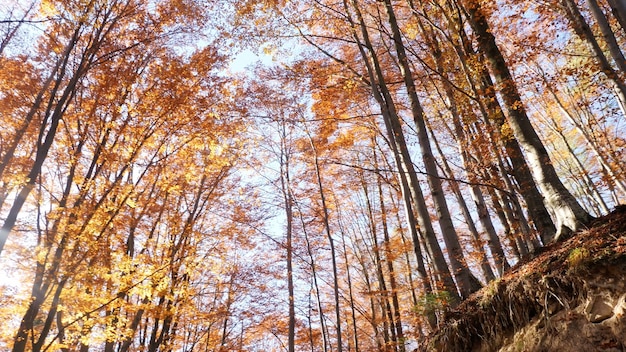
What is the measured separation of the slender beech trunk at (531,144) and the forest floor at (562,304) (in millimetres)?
290

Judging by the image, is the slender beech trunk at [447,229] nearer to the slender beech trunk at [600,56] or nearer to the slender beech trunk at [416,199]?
the slender beech trunk at [416,199]

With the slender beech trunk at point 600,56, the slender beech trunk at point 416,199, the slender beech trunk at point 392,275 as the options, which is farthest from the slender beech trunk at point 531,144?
the slender beech trunk at point 392,275

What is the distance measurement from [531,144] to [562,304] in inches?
83.5

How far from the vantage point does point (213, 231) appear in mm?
10766

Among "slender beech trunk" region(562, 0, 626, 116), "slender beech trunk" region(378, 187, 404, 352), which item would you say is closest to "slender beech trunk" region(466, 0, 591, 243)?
"slender beech trunk" region(562, 0, 626, 116)

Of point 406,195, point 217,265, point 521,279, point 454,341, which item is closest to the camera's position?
point 521,279

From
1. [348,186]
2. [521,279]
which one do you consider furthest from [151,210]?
[521,279]

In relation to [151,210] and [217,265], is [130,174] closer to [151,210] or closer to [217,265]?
[151,210]

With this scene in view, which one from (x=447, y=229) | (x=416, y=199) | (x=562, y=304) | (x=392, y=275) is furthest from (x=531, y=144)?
(x=392, y=275)

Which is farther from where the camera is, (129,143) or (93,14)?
(129,143)

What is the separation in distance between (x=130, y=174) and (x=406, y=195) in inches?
293

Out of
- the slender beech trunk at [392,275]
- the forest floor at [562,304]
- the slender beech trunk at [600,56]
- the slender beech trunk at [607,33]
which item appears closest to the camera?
the forest floor at [562,304]

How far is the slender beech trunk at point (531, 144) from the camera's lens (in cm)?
354

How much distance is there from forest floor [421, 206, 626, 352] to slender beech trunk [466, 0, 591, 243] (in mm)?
290
